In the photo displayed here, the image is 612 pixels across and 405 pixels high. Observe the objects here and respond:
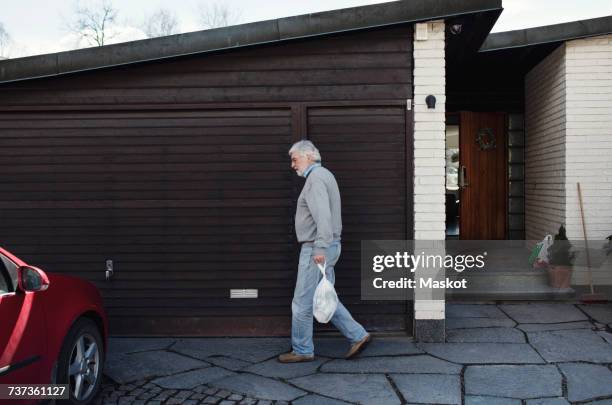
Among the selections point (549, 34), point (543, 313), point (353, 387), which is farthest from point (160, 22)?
point (353, 387)

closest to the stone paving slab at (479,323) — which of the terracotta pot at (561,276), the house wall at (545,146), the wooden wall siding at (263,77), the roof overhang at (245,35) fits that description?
the terracotta pot at (561,276)

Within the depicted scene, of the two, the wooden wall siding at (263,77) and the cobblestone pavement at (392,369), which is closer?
the cobblestone pavement at (392,369)

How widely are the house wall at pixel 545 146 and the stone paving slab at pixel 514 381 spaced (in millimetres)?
3644

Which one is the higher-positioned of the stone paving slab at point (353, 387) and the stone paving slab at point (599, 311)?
the stone paving slab at point (599, 311)

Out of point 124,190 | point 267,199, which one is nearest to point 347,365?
point 267,199

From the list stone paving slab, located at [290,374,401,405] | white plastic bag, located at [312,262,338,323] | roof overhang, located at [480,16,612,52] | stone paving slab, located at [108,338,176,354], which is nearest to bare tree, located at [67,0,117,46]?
roof overhang, located at [480,16,612,52]

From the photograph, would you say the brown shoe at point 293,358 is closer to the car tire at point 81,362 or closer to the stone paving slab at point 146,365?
the stone paving slab at point 146,365

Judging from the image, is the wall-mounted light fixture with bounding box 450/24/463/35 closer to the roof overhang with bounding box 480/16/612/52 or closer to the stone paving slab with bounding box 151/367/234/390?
the roof overhang with bounding box 480/16/612/52

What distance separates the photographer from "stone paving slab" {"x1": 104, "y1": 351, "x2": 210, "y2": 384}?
16.7ft

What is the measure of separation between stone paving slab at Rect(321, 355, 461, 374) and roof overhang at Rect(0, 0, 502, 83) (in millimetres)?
3017

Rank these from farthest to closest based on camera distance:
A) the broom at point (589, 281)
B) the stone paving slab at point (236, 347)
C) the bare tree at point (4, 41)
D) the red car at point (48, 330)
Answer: the bare tree at point (4, 41) → the broom at point (589, 281) → the stone paving slab at point (236, 347) → the red car at point (48, 330)

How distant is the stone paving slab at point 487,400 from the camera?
14.4 feet

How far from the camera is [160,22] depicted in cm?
3659

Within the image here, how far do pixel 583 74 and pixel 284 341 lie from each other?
5357 millimetres
